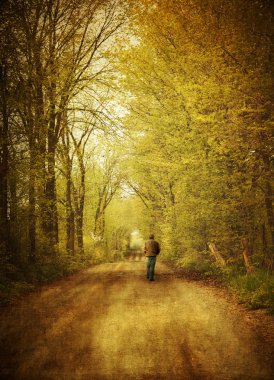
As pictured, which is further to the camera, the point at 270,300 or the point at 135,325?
the point at 270,300

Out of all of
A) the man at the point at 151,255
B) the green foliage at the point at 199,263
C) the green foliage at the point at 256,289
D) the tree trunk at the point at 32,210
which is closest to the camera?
the green foliage at the point at 256,289

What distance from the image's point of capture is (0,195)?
9.30 meters

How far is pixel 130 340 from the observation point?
4.77 m

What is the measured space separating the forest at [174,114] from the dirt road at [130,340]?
5.69 feet

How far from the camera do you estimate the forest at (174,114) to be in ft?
27.7

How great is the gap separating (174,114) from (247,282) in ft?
27.5

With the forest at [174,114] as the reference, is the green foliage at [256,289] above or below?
below

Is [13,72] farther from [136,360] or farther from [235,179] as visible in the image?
[136,360]

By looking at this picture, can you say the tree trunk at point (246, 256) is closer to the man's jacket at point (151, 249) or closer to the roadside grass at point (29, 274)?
the man's jacket at point (151, 249)

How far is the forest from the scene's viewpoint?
8.45 meters

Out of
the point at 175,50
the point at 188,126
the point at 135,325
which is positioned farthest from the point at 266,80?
the point at 135,325

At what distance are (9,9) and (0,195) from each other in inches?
260

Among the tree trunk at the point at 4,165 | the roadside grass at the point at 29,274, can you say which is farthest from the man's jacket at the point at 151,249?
the tree trunk at the point at 4,165

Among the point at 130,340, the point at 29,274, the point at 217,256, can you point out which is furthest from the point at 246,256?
the point at 29,274
